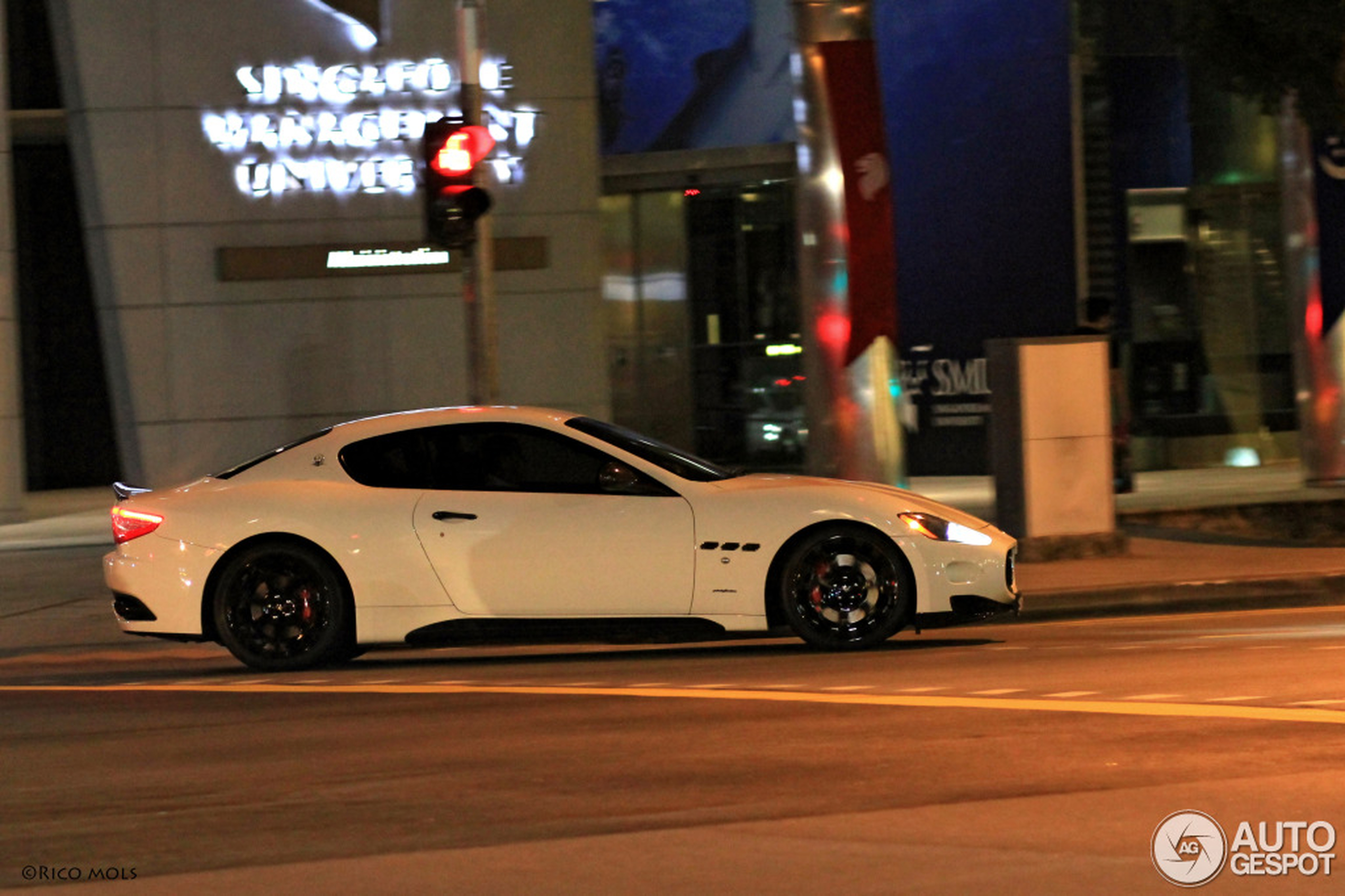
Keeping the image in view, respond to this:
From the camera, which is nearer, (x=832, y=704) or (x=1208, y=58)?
(x=832, y=704)

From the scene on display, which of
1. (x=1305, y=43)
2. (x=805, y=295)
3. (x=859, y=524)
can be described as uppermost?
(x=1305, y=43)

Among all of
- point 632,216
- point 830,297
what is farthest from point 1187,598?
point 632,216

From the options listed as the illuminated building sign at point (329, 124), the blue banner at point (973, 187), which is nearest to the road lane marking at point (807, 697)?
the illuminated building sign at point (329, 124)

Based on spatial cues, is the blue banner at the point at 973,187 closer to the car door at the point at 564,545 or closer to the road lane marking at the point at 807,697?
the car door at the point at 564,545

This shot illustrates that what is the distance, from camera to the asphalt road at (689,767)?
17.9 feet

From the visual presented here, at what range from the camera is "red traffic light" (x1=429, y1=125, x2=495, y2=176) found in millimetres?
12266

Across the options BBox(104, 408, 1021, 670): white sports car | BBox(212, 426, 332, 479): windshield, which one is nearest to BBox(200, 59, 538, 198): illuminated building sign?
BBox(212, 426, 332, 479): windshield

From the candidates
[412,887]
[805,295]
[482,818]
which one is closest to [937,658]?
[482,818]

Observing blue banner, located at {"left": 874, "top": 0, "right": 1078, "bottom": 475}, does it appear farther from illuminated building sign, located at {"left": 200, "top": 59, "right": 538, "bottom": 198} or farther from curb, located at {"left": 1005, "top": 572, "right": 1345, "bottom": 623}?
curb, located at {"left": 1005, "top": 572, "right": 1345, "bottom": 623}

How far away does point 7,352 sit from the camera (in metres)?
20.5

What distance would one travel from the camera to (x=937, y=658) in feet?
31.1

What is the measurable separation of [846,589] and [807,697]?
1.56 metres

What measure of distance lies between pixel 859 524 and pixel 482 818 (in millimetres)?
4042

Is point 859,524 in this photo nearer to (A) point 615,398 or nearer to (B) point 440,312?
(B) point 440,312
